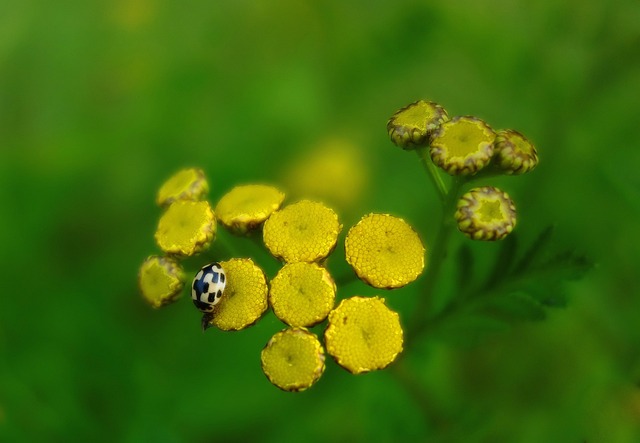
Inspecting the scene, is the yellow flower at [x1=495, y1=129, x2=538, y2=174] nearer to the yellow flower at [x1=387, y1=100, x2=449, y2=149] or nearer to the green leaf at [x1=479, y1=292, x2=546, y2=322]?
the yellow flower at [x1=387, y1=100, x2=449, y2=149]

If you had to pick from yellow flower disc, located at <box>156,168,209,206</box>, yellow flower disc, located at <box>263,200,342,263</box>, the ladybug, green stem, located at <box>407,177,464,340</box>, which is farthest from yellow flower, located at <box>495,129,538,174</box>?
yellow flower disc, located at <box>156,168,209,206</box>

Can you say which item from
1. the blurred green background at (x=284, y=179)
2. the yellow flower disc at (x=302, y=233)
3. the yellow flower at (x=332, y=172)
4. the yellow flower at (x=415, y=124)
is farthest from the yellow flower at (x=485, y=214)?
the yellow flower at (x=332, y=172)

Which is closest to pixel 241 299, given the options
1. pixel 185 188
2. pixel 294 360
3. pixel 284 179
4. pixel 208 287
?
pixel 208 287

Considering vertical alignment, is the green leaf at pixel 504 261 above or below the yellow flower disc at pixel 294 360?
above

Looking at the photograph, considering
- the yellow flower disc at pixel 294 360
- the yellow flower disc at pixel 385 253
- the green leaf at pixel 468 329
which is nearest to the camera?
the yellow flower disc at pixel 294 360

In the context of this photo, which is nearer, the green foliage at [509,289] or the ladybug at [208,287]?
the ladybug at [208,287]

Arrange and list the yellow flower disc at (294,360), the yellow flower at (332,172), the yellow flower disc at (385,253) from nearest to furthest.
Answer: the yellow flower disc at (294,360), the yellow flower disc at (385,253), the yellow flower at (332,172)

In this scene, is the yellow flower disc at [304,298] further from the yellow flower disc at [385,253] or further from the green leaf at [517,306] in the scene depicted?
the green leaf at [517,306]
